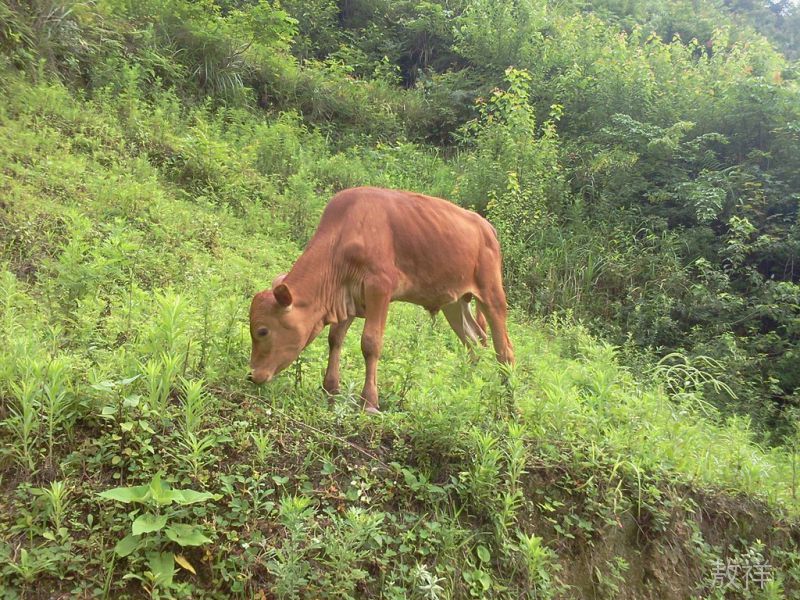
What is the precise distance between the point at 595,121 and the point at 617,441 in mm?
10193

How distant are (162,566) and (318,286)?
2.12m

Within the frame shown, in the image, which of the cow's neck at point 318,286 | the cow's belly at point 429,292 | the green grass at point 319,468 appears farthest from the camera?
the cow's belly at point 429,292

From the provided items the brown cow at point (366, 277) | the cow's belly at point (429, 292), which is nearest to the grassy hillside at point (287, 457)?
the brown cow at point (366, 277)

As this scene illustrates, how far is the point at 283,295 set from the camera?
373 centimetres

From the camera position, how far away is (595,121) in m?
12.5

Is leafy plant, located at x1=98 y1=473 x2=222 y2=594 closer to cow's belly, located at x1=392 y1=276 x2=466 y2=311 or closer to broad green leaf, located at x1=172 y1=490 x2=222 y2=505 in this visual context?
broad green leaf, located at x1=172 y1=490 x2=222 y2=505

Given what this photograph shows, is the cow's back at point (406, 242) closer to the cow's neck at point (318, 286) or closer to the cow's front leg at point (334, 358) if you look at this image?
the cow's neck at point (318, 286)

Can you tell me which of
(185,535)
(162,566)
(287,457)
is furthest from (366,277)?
(162,566)

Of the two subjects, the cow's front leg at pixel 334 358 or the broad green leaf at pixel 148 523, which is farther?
the cow's front leg at pixel 334 358

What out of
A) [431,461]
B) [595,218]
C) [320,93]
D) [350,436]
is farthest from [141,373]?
[320,93]

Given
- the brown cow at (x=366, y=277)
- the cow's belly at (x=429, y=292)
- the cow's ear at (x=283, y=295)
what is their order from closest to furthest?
the cow's ear at (x=283, y=295) → the brown cow at (x=366, y=277) → the cow's belly at (x=429, y=292)

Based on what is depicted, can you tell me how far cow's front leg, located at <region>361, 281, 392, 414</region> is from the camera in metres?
4.05

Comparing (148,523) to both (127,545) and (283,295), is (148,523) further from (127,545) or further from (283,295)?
(283,295)

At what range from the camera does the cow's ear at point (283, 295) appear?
12.1ft
